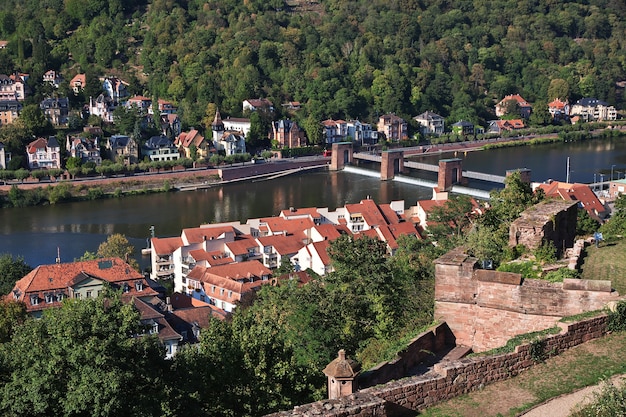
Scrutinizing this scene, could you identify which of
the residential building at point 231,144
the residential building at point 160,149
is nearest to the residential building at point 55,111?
the residential building at point 160,149

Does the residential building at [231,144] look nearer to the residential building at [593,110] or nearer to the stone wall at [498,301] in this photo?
the residential building at [593,110]

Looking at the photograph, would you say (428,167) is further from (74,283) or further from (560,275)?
(560,275)

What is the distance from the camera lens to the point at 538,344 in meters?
4.60

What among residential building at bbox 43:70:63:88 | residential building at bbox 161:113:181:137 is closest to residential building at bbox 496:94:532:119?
residential building at bbox 161:113:181:137

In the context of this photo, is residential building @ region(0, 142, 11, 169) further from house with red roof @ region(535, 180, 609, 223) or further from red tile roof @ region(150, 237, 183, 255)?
house with red roof @ region(535, 180, 609, 223)

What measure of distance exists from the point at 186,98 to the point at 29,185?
13.7m

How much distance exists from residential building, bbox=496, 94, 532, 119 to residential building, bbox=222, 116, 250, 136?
17105 millimetres

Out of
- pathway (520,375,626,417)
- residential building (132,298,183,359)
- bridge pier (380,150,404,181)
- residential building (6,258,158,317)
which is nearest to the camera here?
pathway (520,375,626,417)

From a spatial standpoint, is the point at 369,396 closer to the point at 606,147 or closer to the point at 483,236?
the point at 483,236

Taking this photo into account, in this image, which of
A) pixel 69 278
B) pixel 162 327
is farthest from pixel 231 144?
pixel 162 327

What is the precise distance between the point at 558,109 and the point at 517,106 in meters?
3.19

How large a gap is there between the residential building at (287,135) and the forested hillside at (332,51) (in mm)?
1735

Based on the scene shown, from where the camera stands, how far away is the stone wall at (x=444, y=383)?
3.84 meters

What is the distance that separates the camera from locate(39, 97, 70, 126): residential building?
3925cm
